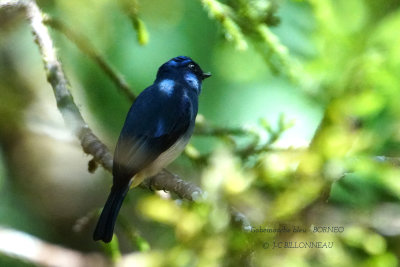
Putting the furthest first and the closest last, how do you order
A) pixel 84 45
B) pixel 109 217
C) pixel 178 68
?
pixel 178 68
pixel 84 45
pixel 109 217

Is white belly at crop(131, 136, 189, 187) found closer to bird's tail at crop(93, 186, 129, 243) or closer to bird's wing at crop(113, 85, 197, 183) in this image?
bird's wing at crop(113, 85, 197, 183)

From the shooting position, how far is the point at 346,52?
2.25 meters

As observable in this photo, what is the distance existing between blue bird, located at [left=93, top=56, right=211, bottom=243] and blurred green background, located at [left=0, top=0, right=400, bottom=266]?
0.14 meters

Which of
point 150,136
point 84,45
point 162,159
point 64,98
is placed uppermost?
point 84,45

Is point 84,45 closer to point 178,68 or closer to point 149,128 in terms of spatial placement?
point 149,128

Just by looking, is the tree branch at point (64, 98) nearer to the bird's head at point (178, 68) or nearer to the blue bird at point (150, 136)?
the blue bird at point (150, 136)

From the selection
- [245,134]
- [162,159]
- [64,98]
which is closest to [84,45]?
[64,98]

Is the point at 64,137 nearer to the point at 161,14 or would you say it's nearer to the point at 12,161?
the point at 12,161

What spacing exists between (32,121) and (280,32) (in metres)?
1.97

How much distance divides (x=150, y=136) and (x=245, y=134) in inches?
20.7

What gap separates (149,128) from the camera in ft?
10.2

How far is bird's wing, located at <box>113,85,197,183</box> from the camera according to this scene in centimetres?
280

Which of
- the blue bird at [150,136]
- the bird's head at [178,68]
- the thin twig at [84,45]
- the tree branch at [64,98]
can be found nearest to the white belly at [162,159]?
the blue bird at [150,136]

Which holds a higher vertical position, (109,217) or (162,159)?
(109,217)
